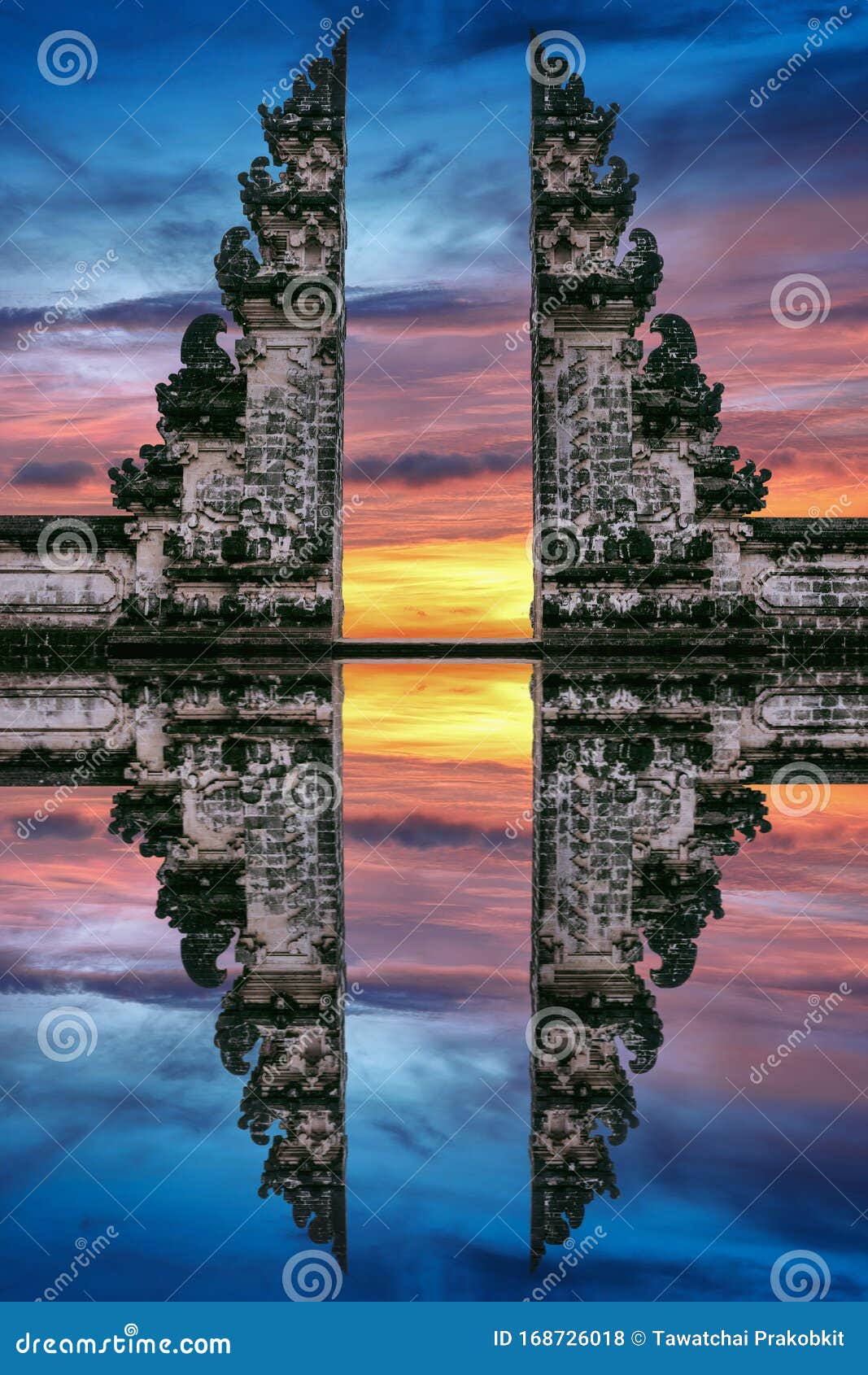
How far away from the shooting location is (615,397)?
2006cm

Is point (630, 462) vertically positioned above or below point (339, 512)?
above

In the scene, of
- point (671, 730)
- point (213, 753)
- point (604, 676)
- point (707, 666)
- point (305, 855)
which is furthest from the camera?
point (707, 666)

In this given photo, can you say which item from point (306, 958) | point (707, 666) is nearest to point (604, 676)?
point (707, 666)

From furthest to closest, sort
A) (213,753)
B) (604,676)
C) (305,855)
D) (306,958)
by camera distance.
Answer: (604,676) < (213,753) < (305,855) < (306,958)

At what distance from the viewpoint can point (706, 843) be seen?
8289 millimetres

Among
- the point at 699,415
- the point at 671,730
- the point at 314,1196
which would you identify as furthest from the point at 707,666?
the point at 314,1196

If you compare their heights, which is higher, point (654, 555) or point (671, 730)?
point (654, 555)

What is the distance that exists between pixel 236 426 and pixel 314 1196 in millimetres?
16899

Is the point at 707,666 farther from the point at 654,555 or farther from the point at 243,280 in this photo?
the point at 243,280

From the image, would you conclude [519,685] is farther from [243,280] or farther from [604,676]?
[243,280]

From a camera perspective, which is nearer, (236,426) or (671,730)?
(671,730)

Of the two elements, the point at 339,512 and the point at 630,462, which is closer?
the point at 630,462

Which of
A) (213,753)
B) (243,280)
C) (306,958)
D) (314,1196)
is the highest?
(243,280)

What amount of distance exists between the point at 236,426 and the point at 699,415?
24.4 feet
